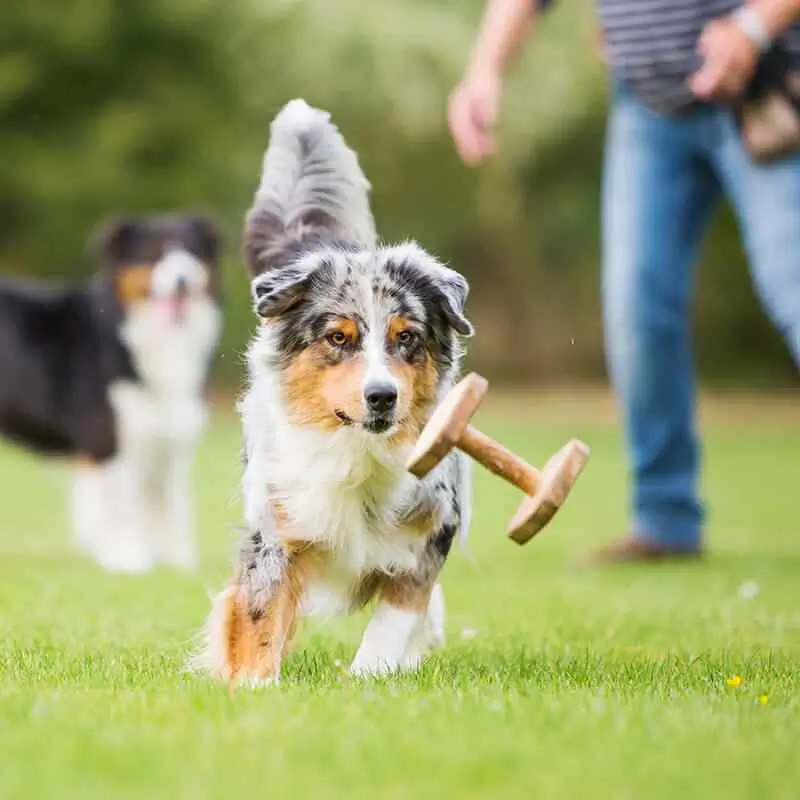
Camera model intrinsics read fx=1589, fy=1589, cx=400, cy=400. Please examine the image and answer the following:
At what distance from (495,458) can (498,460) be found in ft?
0.05

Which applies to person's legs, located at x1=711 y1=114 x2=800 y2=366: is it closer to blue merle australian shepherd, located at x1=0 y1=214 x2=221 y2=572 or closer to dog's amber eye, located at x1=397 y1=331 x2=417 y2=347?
dog's amber eye, located at x1=397 y1=331 x2=417 y2=347

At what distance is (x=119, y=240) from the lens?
30.8ft

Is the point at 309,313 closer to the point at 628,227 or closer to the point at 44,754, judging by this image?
the point at 44,754

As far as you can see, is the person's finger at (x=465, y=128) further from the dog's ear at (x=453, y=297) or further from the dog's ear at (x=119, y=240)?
the dog's ear at (x=119, y=240)

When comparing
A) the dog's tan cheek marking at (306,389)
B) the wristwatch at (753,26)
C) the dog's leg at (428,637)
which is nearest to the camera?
the dog's tan cheek marking at (306,389)

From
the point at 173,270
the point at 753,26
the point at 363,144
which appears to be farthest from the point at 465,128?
the point at 363,144

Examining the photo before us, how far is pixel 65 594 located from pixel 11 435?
355 centimetres

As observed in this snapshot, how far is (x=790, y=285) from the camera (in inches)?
247

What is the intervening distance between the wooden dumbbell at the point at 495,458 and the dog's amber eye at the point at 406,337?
1.05ft

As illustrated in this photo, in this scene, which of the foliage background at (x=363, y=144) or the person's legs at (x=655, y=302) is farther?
the foliage background at (x=363, y=144)

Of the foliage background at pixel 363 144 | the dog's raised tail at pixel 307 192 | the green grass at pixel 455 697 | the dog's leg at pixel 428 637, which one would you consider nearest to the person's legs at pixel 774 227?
the green grass at pixel 455 697

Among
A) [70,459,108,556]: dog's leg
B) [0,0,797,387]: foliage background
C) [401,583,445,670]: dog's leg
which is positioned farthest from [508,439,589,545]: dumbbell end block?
[0,0,797,387]: foliage background

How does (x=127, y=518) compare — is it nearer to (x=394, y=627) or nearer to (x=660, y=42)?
(x=660, y=42)

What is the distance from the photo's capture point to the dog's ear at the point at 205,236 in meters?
9.37
